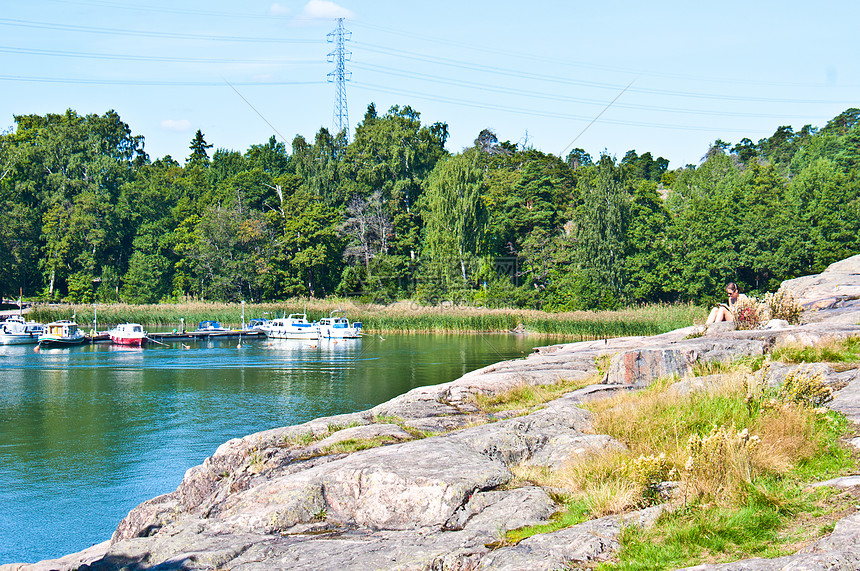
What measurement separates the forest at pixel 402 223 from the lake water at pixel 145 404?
18.2 metres

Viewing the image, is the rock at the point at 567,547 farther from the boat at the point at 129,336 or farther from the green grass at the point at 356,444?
the boat at the point at 129,336

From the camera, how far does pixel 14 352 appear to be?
5369 centimetres

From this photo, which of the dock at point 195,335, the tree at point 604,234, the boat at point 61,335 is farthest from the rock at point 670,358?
the tree at point 604,234

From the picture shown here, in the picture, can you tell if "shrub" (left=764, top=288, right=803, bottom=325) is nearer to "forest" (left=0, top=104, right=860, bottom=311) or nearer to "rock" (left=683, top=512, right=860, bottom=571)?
"rock" (left=683, top=512, right=860, bottom=571)

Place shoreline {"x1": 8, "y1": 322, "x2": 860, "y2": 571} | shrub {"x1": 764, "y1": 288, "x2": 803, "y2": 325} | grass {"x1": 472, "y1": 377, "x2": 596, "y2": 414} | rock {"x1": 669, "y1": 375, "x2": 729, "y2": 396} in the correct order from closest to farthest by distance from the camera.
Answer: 1. shoreline {"x1": 8, "y1": 322, "x2": 860, "y2": 571}
2. rock {"x1": 669, "y1": 375, "x2": 729, "y2": 396}
3. grass {"x1": 472, "y1": 377, "x2": 596, "y2": 414}
4. shrub {"x1": 764, "y1": 288, "x2": 803, "y2": 325}

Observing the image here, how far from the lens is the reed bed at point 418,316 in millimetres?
53000

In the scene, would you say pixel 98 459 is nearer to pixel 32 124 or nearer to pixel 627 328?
pixel 627 328

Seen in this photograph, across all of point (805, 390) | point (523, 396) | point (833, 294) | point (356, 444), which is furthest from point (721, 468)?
point (833, 294)

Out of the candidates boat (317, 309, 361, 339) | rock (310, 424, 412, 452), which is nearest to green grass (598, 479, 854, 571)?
rock (310, 424, 412, 452)

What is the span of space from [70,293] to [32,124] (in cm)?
3267

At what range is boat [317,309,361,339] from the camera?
198ft

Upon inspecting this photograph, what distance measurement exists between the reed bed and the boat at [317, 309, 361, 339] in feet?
15.8

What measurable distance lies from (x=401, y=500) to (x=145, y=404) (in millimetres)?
26037

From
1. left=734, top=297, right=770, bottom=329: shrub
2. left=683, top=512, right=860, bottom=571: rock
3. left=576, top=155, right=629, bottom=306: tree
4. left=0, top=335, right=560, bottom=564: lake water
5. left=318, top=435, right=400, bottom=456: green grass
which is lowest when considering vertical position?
left=0, top=335, right=560, bottom=564: lake water
